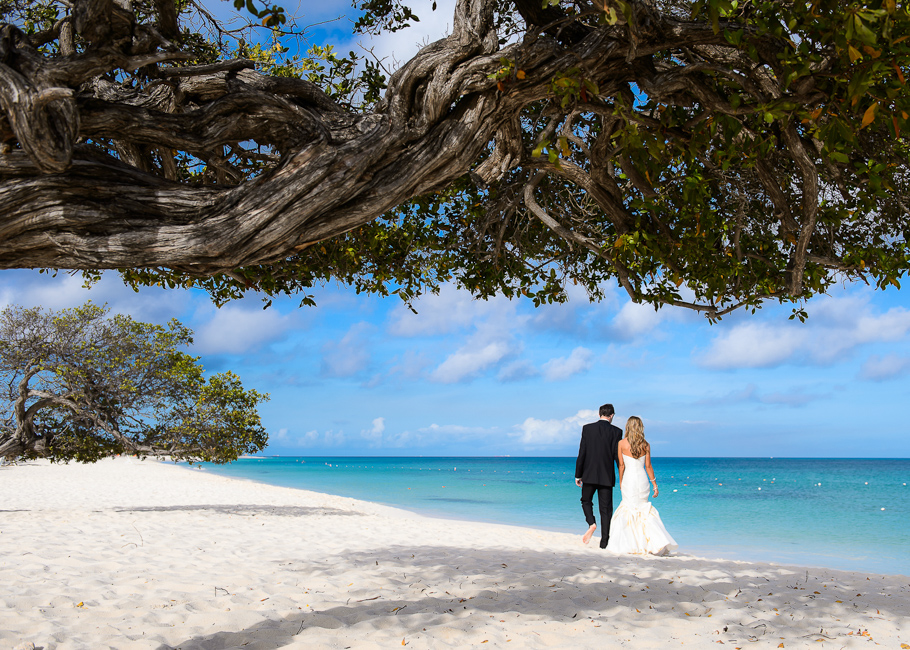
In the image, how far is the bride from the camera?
27.7 ft

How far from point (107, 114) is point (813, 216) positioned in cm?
431

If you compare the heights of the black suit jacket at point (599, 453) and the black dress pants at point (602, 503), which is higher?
the black suit jacket at point (599, 453)

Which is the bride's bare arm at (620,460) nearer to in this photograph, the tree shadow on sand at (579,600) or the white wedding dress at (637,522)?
the white wedding dress at (637,522)

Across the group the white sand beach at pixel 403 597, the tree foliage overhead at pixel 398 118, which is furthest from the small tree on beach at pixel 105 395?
the tree foliage overhead at pixel 398 118

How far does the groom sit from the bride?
16 cm

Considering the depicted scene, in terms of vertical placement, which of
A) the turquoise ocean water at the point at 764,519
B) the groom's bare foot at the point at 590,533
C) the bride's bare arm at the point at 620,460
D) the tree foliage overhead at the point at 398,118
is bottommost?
the turquoise ocean water at the point at 764,519

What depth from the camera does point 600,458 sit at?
8.51 meters

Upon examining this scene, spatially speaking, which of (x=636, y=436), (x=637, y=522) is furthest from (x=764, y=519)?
(x=636, y=436)

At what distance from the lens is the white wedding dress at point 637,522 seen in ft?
27.7

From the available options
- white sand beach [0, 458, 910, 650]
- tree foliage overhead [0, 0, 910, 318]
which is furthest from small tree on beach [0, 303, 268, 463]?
tree foliage overhead [0, 0, 910, 318]

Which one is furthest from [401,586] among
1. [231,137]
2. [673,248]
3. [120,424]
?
[120,424]

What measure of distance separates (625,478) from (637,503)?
39cm

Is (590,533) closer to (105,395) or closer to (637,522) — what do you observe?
(637,522)

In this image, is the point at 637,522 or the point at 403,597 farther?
the point at 637,522
